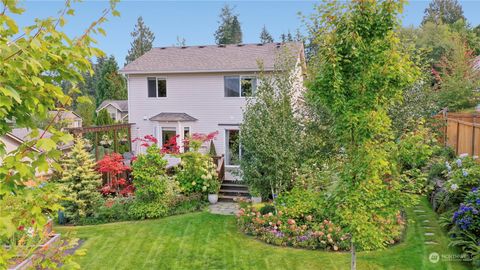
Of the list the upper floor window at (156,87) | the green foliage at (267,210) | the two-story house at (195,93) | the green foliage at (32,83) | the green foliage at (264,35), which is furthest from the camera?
the green foliage at (264,35)

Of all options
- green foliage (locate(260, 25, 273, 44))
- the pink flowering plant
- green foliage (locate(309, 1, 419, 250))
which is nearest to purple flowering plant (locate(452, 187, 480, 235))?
the pink flowering plant

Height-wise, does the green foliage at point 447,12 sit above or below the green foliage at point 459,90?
above

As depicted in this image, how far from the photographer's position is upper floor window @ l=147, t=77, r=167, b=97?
1690 centimetres

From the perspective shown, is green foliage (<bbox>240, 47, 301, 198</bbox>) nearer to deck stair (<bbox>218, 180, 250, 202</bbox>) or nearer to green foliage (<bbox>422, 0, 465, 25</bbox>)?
deck stair (<bbox>218, 180, 250, 202</bbox>)

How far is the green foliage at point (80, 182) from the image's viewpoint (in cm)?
1136

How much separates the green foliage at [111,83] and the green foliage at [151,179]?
29.5 m

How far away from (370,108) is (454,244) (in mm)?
4396

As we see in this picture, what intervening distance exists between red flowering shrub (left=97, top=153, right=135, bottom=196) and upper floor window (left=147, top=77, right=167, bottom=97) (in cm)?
476

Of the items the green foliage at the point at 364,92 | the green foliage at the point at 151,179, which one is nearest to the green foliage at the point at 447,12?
the green foliage at the point at 151,179

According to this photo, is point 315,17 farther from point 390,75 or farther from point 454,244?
point 454,244

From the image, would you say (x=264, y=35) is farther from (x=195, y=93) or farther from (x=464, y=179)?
(x=464, y=179)

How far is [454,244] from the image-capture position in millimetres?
7145

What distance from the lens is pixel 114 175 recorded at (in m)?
13.0

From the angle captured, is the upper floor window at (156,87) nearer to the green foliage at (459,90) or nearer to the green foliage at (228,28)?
the green foliage at (459,90)
